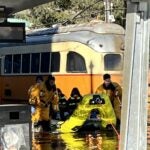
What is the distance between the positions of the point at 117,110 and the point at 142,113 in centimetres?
1178

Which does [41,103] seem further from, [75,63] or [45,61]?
[45,61]

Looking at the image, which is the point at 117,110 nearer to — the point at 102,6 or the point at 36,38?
the point at 36,38

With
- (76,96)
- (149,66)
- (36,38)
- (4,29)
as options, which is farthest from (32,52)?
(149,66)

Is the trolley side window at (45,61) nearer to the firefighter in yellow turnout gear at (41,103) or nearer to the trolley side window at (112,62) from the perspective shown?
the trolley side window at (112,62)

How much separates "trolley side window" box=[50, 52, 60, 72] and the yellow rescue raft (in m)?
5.95

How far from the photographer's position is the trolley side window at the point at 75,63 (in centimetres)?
2272

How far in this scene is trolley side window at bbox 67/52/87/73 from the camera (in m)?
22.7

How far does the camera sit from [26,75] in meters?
25.1

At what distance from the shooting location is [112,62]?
22.9 metres

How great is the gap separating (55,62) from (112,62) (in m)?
2.12

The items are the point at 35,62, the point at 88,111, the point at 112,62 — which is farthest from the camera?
the point at 35,62

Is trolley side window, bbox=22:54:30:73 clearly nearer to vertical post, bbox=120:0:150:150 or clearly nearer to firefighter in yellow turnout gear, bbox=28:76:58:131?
firefighter in yellow turnout gear, bbox=28:76:58:131

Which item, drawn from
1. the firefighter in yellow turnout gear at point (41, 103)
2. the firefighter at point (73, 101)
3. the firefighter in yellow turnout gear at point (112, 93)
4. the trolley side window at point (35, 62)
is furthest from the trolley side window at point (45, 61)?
the firefighter in yellow turnout gear at point (41, 103)

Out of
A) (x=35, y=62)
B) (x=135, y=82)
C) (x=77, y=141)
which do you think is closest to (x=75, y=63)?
(x=35, y=62)
